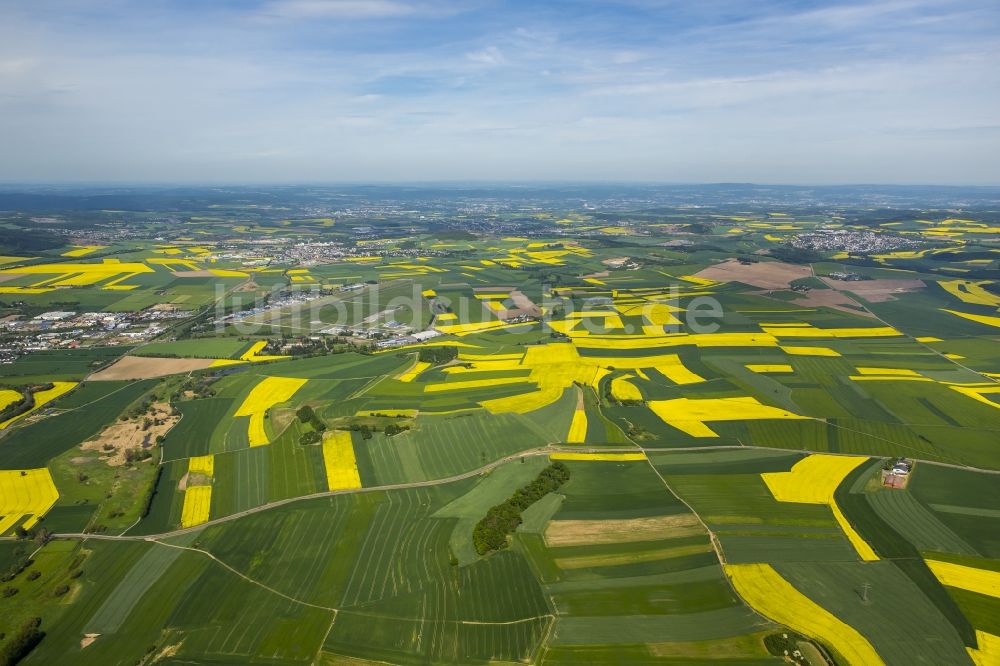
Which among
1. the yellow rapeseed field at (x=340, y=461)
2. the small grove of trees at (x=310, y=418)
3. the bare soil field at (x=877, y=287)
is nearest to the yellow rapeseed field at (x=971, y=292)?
the bare soil field at (x=877, y=287)

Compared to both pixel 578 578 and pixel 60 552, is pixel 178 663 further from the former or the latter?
pixel 578 578

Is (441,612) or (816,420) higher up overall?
(816,420)

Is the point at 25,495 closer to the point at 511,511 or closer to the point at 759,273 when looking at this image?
the point at 511,511

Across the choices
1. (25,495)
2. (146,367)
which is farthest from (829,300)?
(25,495)

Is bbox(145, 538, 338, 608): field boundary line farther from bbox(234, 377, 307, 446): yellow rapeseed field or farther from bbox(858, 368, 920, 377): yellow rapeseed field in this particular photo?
bbox(858, 368, 920, 377): yellow rapeseed field

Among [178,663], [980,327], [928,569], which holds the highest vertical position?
[980,327]

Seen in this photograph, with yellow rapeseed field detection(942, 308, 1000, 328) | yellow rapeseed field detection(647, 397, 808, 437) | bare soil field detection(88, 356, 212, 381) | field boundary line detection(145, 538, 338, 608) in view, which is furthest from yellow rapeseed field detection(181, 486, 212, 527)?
yellow rapeseed field detection(942, 308, 1000, 328)

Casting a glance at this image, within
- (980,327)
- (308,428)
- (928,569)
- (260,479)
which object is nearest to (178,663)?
(260,479)
